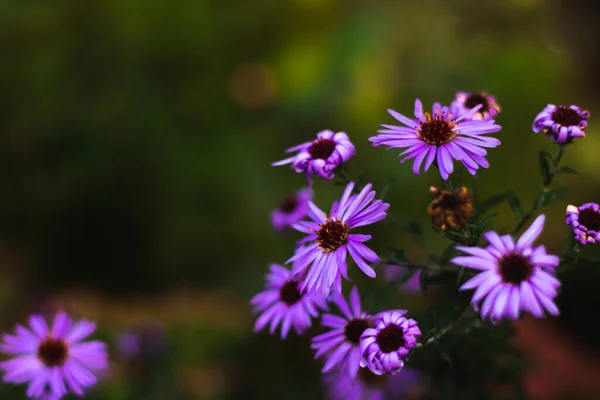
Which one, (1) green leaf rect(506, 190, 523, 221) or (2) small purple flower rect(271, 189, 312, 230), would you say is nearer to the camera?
(1) green leaf rect(506, 190, 523, 221)

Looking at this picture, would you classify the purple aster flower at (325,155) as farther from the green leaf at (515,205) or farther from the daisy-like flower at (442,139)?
the green leaf at (515,205)

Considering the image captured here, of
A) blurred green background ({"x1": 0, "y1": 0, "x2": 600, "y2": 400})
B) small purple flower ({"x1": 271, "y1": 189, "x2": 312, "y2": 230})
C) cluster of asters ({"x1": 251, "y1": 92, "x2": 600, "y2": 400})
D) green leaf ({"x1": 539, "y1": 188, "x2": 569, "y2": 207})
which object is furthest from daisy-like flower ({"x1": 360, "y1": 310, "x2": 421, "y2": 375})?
blurred green background ({"x1": 0, "y1": 0, "x2": 600, "y2": 400})

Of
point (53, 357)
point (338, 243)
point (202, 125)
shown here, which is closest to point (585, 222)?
point (338, 243)

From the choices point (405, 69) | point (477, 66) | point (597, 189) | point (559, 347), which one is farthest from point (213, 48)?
point (559, 347)

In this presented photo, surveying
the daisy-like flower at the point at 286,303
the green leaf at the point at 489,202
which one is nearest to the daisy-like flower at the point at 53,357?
the daisy-like flower at the point at 286,303

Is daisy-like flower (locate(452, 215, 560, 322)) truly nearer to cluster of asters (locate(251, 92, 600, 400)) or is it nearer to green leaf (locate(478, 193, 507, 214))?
cluster of asters (locate(251, 92, 600, 400))

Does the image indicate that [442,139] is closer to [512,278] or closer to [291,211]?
[512,278]
